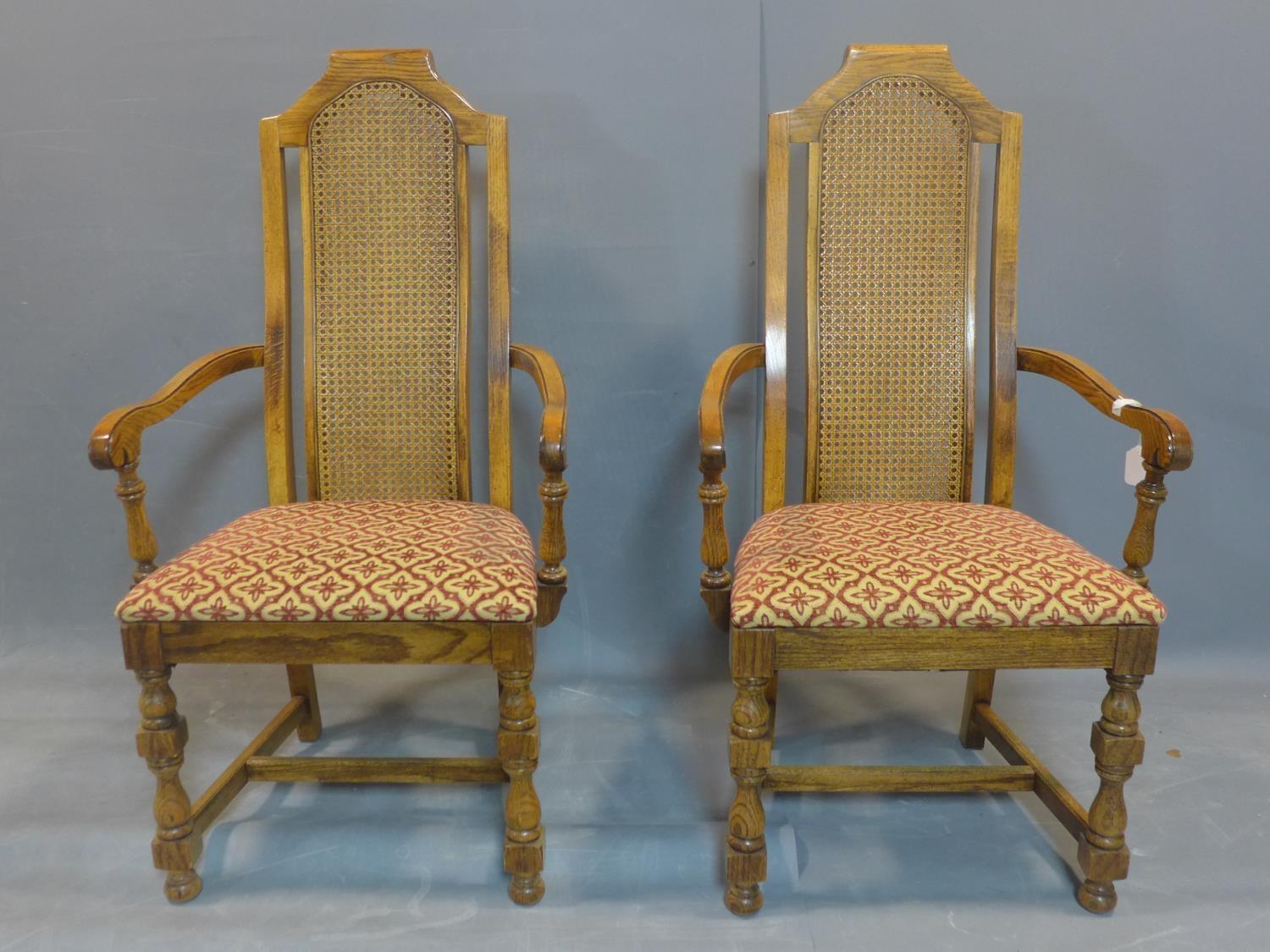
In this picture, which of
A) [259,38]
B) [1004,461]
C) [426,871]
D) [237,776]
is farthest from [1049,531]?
[259,38]

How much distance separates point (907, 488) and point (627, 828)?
858 mm

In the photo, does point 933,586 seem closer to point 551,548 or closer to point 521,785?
point 551,548

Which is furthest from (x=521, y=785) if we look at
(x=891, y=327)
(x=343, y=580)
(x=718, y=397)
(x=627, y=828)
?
(x=891, y=327)

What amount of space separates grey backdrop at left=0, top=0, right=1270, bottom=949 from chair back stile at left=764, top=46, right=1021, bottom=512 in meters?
0.32

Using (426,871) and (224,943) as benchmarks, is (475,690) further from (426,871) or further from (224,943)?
(224,943)

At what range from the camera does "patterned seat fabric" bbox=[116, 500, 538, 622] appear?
144 centimetres

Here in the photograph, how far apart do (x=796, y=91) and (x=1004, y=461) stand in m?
0.97

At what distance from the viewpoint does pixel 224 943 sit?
1.52m

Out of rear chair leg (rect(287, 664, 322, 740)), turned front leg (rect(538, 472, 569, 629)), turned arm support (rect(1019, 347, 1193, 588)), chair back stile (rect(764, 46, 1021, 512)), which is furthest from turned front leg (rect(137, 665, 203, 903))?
turned arm support (rect(1019, 347, 1193, 588))

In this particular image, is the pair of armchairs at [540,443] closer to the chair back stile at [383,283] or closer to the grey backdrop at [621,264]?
the chair back stile at [383,283]

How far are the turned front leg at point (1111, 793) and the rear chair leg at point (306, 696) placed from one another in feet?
5.02

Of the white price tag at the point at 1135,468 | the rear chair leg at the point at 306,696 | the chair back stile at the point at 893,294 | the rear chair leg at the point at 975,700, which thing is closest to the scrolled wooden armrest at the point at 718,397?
the chair back stile at the point at 893,294

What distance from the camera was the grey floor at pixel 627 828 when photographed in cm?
155

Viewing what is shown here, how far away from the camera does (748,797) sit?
1.54 m
